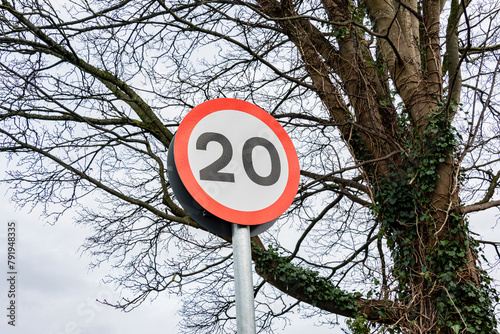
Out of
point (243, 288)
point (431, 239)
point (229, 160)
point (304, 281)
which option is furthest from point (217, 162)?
point (304, 281)

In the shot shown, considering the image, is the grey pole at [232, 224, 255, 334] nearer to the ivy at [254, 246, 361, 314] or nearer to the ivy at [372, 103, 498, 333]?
the ivy at [372, 103, 498, 333]

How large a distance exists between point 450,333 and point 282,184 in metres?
3.74

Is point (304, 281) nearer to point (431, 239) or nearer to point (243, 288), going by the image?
point (431, 239)

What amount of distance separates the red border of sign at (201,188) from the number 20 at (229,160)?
0.07 metres

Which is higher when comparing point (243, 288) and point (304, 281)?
point (304, 281)

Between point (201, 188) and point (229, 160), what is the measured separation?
0.19 metres

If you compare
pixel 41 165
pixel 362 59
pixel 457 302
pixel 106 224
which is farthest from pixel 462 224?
pixel 41 165

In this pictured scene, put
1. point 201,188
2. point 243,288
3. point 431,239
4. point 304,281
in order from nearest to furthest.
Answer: point 243,288 < point 201,188 < point 431,239 < point 304,281

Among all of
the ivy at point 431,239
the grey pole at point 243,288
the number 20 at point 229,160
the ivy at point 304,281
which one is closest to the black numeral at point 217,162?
the number 20 at point 229,160

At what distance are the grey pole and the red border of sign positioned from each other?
127 mm

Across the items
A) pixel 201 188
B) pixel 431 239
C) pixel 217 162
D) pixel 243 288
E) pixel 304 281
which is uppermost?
pixel 304 281

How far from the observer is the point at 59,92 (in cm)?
636

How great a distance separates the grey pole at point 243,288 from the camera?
6.17 ft

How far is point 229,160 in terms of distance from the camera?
7.43 feet
